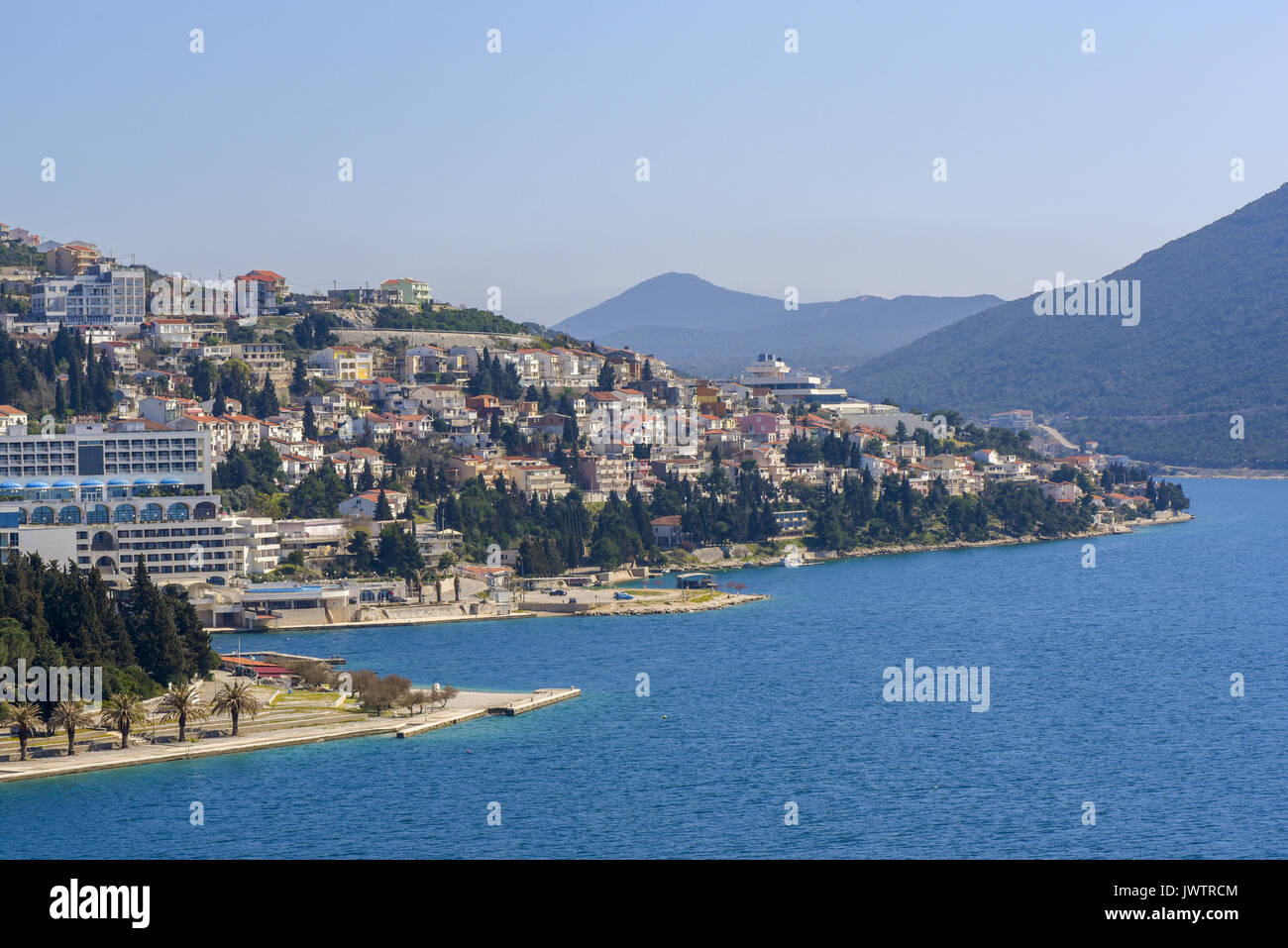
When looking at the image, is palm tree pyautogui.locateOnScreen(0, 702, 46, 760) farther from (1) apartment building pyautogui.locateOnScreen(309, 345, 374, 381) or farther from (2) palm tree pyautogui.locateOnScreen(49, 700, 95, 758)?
(1) apartment building pyautogui.locateOnScreen(309, 345, 374, 381)

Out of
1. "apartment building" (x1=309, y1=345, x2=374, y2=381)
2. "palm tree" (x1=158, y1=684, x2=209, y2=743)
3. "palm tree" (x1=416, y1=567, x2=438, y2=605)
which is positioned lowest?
"palm tree" (x1=158, y1=684, x2=209, y2=743)

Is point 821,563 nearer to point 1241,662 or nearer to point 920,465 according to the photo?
point 920,465

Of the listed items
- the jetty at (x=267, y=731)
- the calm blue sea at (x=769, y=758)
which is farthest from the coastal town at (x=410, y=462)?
the jetty at (x=267, y=731)

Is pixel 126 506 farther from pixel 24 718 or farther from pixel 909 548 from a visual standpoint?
pixel 909 548

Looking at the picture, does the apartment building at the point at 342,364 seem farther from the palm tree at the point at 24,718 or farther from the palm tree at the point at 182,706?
the palm tree at the point at 24,718

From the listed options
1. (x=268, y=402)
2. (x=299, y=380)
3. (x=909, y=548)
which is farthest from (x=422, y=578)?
(x=909, y=548)

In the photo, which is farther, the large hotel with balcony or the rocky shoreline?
the rocky shoreline

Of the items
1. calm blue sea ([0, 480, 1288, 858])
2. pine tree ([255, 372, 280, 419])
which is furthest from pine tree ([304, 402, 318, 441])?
calm blue sea ([0, 480, 1288, 858])

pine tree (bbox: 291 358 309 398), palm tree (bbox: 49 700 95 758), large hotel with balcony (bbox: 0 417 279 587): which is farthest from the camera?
pine tree (bbox: 291 358 309 398)
